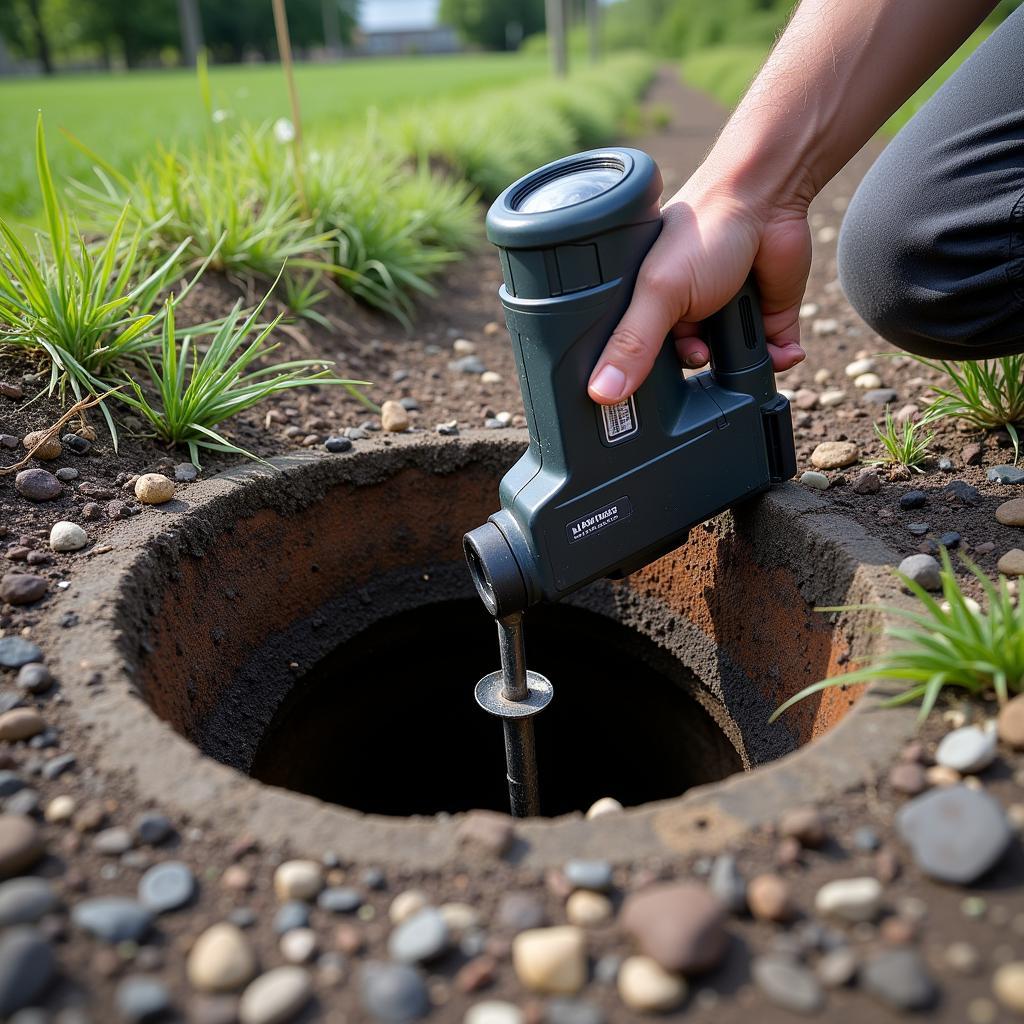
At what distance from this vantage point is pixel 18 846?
93 cm

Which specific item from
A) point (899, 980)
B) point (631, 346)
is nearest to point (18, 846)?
point (899, 980)

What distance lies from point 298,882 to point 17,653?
0.60 meters

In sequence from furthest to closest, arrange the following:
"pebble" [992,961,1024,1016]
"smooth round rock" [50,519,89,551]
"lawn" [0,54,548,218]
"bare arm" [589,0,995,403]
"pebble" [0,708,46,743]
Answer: "lawn" [0,54,548,218] → "smooth round rock" [50,519,89,551] → "bare arm" [589,0,995,403] → "pebble" [0,708,46,743] → "pebble" [992,961,1024,1016]

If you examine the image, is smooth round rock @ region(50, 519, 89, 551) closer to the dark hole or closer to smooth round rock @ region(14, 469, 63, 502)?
smooth round rock @ region(14, 469, 63, 502)

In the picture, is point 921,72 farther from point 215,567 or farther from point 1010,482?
point 215,567

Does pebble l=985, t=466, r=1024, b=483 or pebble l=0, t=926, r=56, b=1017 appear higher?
pebble l=0, t=926, r=56, b=1017

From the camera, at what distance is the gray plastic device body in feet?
4.14

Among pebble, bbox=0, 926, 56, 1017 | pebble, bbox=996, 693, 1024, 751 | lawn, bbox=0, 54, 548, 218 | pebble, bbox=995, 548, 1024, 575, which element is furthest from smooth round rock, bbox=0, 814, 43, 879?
lawn, bbox=0, 54, 548, 218

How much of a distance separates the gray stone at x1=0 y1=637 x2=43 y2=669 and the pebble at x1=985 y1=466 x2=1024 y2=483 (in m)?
1.63

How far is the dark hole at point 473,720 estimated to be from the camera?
2031 millimetres

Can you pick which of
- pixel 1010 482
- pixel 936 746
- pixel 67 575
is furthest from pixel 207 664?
pixel 1010 482

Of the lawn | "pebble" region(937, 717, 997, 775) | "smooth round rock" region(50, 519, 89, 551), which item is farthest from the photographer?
the lawn

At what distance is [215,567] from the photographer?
1.69m

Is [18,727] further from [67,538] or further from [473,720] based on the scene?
[473,720]
